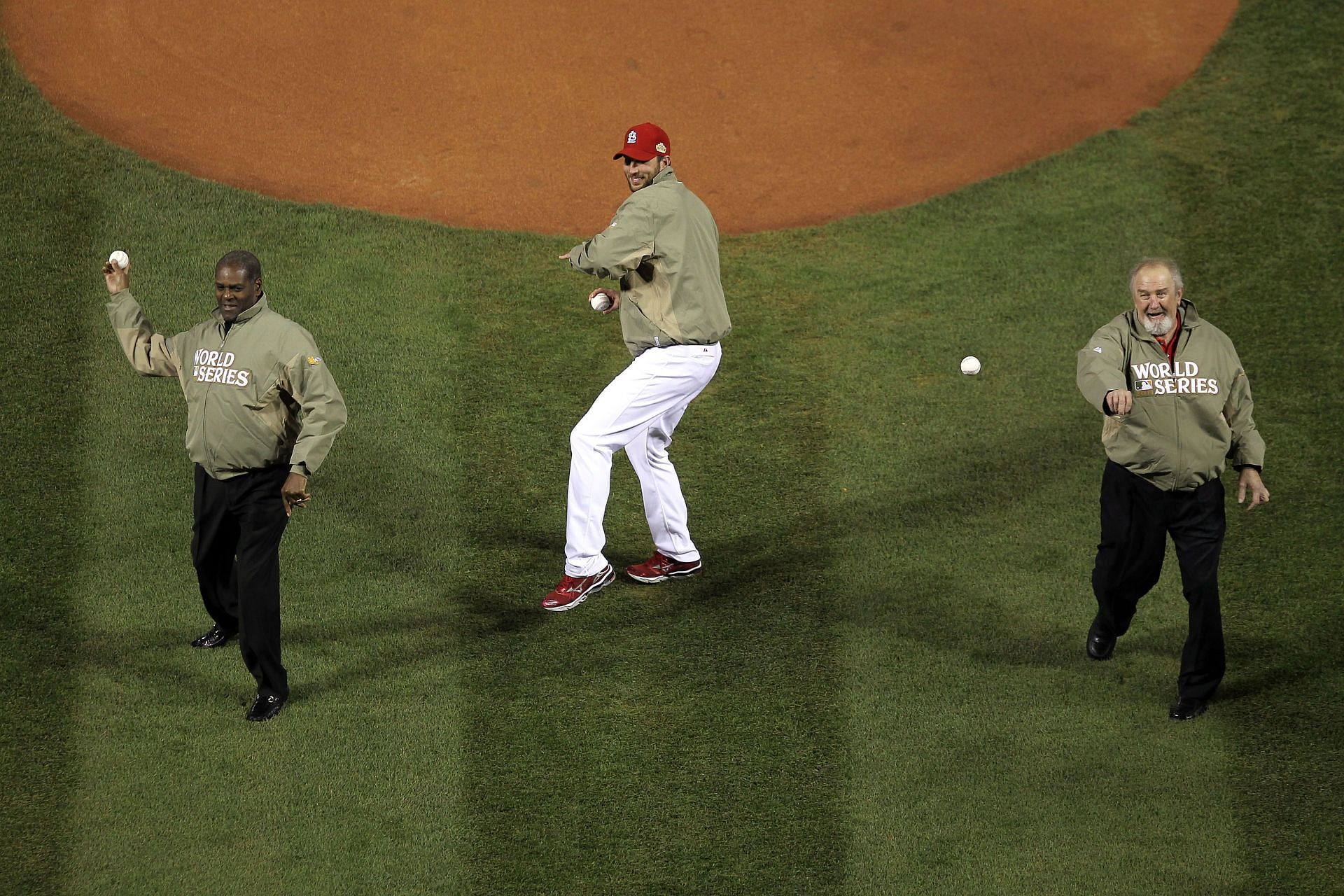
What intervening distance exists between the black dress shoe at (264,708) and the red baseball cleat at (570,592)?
52.5 inches

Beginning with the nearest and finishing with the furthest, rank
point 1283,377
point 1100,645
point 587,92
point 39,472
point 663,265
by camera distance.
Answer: point 1100,645 → point 663,265 → point 39,472 → point 1283,377 → point 587,92

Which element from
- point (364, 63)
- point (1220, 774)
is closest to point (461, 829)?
point (1220, 774)

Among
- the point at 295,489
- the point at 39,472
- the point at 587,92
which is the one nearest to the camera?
the point at 295,489

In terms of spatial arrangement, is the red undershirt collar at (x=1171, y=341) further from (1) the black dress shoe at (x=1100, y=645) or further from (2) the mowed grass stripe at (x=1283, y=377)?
(2) the mowed grass stripe at (x=1283, y=377)

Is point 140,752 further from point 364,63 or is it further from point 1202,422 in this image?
point 364,63

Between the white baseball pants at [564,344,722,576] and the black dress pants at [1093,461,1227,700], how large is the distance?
1.93 metres

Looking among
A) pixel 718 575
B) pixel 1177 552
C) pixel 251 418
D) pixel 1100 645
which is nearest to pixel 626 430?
pixel 718 575

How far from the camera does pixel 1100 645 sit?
6742mm

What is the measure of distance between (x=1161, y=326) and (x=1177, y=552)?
940mm

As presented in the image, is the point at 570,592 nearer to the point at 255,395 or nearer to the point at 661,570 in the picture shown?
the point at 661,570

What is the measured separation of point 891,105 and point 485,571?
17.5ft

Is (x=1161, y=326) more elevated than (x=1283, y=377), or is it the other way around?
(x=1161, y=326)

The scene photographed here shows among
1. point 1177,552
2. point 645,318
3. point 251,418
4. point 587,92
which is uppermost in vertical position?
point 587,92

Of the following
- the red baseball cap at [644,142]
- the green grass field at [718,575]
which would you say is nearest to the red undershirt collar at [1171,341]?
the green grass field at [718,575]
